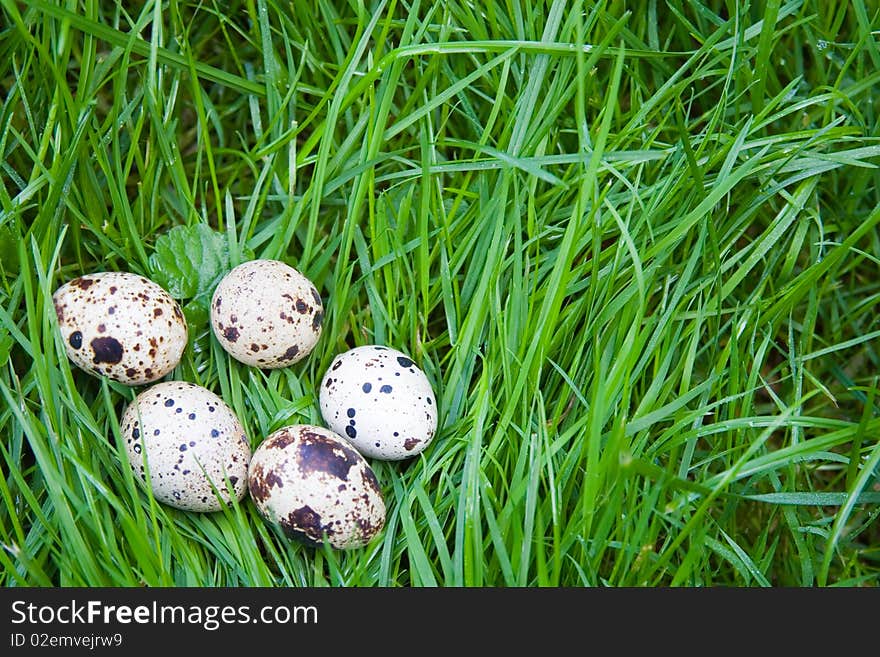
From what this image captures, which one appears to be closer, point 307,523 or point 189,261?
point 307,523

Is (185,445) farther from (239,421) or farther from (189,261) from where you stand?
(189,261)

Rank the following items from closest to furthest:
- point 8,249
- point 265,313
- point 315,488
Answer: point 315,488
point 265,313
point 8,249

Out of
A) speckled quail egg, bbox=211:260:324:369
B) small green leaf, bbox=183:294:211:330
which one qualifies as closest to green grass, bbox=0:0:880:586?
small green leaf, bbox=183:294:211:330

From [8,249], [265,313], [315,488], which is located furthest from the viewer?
[8,249]

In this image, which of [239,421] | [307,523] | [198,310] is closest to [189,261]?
[198,310]

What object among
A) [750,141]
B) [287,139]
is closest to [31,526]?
[287,139]

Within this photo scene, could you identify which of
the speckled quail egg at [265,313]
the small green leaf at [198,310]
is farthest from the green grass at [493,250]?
the speckled quail egg at [265,313]

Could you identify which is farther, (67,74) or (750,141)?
(67,74)

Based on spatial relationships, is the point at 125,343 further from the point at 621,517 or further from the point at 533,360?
the point at 621,517

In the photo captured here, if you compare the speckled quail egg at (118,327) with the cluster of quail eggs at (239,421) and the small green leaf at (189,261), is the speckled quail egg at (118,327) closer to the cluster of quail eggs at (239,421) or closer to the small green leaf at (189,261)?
the cluster of quail eggs at (239,421)
